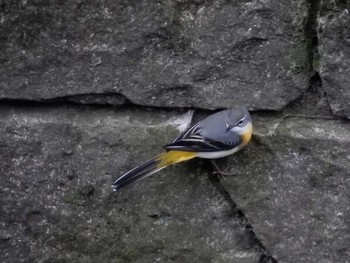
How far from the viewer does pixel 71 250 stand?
3.02m

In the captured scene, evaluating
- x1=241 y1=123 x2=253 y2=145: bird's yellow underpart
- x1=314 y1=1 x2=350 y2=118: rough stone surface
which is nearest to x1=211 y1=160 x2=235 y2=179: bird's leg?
x1=241 y1=123 x2=253 y2=145: bird's yellow underpart

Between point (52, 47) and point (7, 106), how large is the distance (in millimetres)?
341

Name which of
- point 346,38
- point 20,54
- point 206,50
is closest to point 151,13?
point 206,50

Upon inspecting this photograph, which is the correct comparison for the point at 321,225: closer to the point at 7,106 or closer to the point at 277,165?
the point at 277,165

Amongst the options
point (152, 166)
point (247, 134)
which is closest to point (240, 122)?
point (247, 134)

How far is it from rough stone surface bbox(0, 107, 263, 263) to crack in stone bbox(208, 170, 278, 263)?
11mm

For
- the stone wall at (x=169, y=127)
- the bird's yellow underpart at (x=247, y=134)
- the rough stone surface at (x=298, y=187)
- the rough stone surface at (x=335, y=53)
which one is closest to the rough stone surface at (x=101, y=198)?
the stone wall at (x=169, y=127)

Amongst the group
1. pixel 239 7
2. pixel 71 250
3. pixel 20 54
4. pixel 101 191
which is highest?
pixel 239 7

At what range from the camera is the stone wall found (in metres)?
2.65

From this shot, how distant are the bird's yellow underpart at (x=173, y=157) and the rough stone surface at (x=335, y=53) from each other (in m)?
0.54

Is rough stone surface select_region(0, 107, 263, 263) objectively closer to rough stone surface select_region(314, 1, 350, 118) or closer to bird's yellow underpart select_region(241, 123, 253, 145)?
bird's yellow underpart select_region(241, 123, 253, 145)

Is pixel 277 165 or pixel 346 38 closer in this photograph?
pixel 346 38

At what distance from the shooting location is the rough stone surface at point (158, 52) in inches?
104

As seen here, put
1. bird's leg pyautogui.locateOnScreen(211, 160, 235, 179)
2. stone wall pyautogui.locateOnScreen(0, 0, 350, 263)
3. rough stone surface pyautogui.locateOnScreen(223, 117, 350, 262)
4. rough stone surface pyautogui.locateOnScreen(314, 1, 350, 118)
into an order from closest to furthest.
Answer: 1. rough stone surface pyautogui.locateOnScreen(314, 1, 350, 118)
2. stone wall pyautogui.locateOnScreen(0, 0, 350, 263)
3. rough stone surface pyautogui.locateOnScreen(223, 117, 350, 262)
4. bird's leg pyautogui.locateOnScreen(211, 160, 235, 179)
